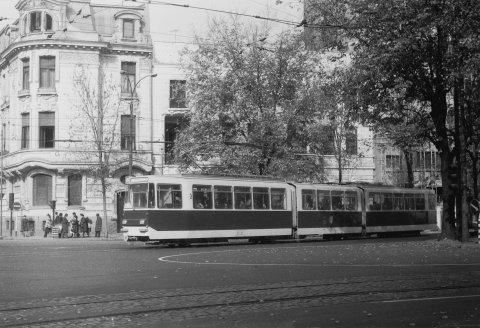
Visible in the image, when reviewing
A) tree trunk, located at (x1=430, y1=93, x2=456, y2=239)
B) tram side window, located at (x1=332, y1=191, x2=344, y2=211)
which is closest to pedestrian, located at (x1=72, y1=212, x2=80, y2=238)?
tram side window, located at (x1=332, y1=191, x2=344, y2=211)

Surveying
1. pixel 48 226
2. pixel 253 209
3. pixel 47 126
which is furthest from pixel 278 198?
pixel 47 126

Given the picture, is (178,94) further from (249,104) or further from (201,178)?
(201,178)

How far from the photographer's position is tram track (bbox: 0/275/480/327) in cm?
1001

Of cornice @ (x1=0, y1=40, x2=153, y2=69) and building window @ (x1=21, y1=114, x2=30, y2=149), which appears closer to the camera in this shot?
cornice @ (x1=0, y1=40, x2=153, y2=69)

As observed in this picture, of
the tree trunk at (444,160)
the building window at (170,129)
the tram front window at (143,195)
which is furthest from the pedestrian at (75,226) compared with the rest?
the tree trunk at (444,160)

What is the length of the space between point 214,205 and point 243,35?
14.8 metres

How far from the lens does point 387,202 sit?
42906mm

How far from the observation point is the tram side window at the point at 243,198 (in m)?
33.2

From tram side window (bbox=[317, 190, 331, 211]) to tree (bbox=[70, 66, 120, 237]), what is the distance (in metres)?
14.7

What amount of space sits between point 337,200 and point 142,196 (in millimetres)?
12856

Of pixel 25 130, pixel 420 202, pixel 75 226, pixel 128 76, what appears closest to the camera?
pixel 420 202

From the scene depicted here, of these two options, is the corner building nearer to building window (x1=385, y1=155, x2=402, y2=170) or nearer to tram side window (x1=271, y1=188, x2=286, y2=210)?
tram side window (x1=271, y1=188, x2=286, y2=210)

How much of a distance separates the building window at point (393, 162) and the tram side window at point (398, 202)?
21308 mm

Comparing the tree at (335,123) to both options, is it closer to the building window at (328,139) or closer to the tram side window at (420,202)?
the building window at (328,139)
